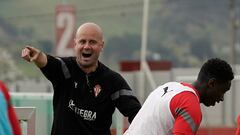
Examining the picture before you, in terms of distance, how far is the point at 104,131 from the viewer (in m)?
6.70

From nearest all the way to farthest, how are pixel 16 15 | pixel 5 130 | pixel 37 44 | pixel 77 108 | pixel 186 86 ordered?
1. pixel 5 130
2. pixel 186 86
3. pixel 77 108
4. pixel 37 44
5. pixel 16 15

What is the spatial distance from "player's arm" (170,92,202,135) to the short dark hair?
0.81 ft

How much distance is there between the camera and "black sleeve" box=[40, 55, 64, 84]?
6.52 metres

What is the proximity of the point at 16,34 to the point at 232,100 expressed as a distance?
2332 inches

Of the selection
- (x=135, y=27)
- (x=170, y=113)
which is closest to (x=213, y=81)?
(x=170, y=113)

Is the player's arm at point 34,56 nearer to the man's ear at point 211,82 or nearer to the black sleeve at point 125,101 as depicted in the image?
the black sleeve at point 125,101

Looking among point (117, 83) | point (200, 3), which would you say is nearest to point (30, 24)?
point (200, 3)

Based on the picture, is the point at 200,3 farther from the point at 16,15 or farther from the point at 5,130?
the point at 5,130

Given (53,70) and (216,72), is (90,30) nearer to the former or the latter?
(53,70)

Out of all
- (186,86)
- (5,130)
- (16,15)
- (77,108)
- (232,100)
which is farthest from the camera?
(16,15)

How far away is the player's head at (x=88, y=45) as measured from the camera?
6.67 metres

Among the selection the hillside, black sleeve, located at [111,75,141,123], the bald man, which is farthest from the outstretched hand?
the hillside

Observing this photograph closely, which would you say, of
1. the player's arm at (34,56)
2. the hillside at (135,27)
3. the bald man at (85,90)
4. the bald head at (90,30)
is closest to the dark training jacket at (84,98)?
the bald man at (85,90)

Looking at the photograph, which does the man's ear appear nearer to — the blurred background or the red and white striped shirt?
the red and white striped shirt
